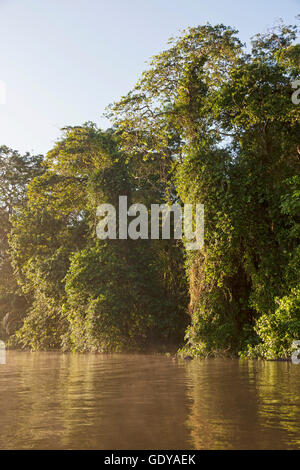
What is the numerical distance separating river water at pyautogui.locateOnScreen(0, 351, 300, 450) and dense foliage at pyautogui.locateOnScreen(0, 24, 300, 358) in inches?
172

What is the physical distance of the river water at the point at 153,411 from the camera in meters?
3.75

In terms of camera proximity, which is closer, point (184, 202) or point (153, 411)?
point (153, 411)

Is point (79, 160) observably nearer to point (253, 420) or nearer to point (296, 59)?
point (296, 59)

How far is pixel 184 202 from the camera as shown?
45.1ft

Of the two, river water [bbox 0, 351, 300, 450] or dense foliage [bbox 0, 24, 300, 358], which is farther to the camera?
dense foliage [bbox 0, 24, 300, 358]

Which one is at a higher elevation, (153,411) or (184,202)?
(184,202)

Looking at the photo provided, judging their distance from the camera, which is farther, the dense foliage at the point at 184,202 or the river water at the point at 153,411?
the dense foliage at the point at 184,202

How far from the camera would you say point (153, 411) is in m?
5.00

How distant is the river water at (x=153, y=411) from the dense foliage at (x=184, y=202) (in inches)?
172

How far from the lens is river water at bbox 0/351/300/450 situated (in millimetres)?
3750

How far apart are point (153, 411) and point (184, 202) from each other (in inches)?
360

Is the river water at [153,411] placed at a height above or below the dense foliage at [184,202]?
below

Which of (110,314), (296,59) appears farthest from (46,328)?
(296,59)

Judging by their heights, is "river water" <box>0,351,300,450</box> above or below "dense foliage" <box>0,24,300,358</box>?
below
